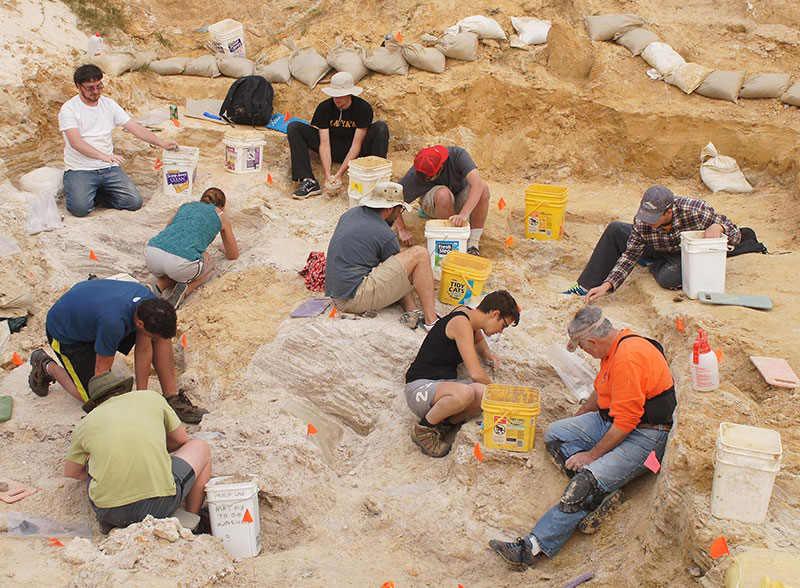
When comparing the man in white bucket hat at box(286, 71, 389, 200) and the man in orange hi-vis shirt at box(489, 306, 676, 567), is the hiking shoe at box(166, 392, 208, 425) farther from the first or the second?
the man in white bucket hat at box(286, 71, 389, 200)

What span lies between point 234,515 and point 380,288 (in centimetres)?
228

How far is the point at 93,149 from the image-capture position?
24.9ft

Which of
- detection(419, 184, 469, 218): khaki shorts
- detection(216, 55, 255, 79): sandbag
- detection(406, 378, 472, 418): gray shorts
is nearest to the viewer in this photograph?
detection(406, 378, 472, 418): gray shorts

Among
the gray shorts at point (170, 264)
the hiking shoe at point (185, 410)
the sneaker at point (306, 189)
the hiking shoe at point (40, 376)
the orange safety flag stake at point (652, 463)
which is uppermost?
the sneaker at point (306, 189)

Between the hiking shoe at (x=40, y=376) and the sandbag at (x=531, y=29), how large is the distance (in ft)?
23.0

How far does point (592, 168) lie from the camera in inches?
359

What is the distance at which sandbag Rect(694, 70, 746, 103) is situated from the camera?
8.70 m

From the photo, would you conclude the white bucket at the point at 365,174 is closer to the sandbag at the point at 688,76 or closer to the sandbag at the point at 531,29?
the sandbag at the point at 531,29

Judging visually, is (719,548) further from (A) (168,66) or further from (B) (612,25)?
(A) (168,66)

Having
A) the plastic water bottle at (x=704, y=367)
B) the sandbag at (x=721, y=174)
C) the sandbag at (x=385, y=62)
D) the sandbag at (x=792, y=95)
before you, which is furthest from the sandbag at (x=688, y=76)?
the plastic water bottle at (x=704, y=367)

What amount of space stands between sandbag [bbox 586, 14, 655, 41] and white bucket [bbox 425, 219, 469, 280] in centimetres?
430

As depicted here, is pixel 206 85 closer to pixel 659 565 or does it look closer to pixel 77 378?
pixel 77 378

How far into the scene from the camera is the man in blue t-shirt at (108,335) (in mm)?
4840

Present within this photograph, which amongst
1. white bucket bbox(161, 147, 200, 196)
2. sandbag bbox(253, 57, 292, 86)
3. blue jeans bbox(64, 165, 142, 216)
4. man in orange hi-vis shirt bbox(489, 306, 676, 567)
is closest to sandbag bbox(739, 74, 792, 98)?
sandbag bbox(253, 57, 292, 86)
